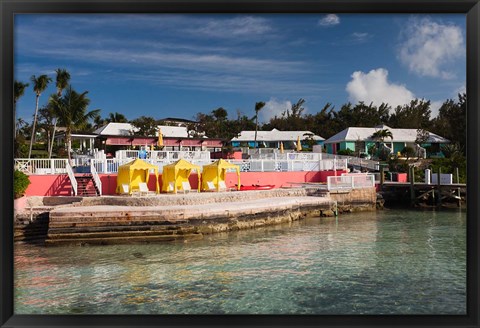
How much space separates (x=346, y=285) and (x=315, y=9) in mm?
5905

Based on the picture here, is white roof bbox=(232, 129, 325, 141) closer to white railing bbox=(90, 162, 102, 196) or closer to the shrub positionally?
white railing bbox=(90, 162, 102, 196)

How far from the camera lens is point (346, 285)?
8.20 meters

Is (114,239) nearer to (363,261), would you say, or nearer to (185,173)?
(185,173)

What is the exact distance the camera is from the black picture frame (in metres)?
3.99

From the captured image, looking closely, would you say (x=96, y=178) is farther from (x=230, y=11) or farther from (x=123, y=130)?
(x=123, y=130)

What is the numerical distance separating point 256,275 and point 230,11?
6.63 m

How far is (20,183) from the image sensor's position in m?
15.9

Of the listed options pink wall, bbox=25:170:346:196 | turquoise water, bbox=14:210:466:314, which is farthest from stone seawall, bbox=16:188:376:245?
pink wall, bbox=25:170:346:196

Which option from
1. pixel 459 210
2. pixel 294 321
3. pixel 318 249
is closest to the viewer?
pixel 294 321

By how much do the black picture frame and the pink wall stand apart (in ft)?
47.3

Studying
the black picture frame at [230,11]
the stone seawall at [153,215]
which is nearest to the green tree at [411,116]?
the stone seawall at [153,215]

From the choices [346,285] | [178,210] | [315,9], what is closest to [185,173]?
[178,210]

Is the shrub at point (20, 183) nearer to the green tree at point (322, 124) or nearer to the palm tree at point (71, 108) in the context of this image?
the palm tree at point (71, 108)

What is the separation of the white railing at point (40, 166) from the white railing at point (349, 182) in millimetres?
13282
